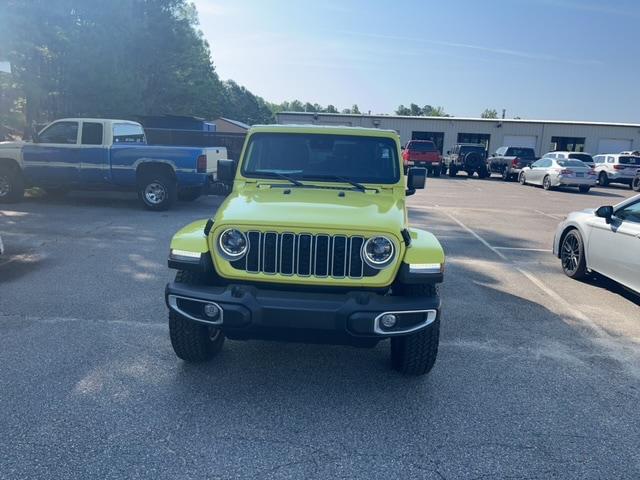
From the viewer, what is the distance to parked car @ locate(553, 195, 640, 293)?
616 centimetres

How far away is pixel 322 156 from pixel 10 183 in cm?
1044

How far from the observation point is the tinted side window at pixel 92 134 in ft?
39.9

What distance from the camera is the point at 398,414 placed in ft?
12.1

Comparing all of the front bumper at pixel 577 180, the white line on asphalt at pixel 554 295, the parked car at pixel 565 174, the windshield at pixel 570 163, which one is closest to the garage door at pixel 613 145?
the parked car at pixel 565 174

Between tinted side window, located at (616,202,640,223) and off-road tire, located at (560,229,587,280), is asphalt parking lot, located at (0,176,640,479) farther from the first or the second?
tinted side window, located at (616,202,640,223)

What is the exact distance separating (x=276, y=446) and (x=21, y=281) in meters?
4.81

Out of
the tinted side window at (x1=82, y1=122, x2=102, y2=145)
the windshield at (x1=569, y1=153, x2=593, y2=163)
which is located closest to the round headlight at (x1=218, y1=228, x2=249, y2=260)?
the tinted side window at (x1=82, y1=122, x2=102, y2=145)

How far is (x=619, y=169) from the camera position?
84.9ft

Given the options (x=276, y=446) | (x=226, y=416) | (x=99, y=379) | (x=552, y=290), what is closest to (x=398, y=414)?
(x=276, y=446)

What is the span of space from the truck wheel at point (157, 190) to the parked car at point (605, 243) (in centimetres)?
828

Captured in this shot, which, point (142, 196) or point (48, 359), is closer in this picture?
point (48, 359)

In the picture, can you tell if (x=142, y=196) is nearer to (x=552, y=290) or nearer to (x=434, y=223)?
(x=434, y=223)

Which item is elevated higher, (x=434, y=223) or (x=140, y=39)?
(x=140, y=39)

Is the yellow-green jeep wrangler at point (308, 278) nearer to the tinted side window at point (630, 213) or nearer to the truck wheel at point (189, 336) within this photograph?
the truck wheel at point (189, 336)
